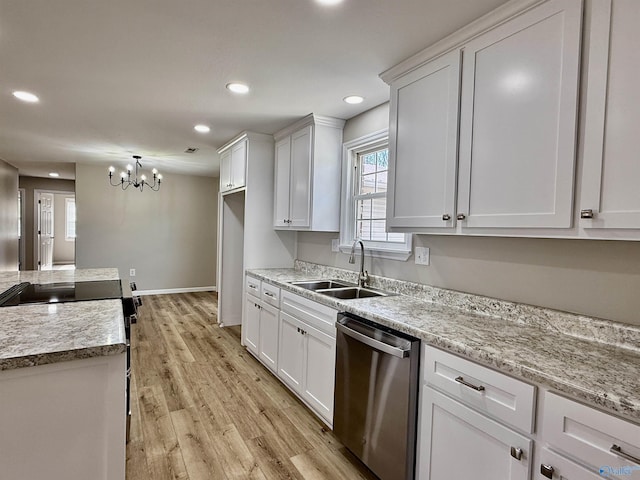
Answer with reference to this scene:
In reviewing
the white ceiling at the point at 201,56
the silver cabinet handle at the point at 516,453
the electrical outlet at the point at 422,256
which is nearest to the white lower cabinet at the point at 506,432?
the silver cabinet handle at the point at 516,453

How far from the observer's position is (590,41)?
50.3 inches

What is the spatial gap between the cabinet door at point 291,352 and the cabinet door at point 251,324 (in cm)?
58

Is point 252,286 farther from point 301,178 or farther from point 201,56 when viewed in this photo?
point 201,56

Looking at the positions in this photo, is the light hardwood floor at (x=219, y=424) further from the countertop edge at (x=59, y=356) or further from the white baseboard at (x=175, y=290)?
the white baseboard at (x=175, y=290)

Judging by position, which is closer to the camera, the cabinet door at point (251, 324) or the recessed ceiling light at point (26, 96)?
the recessed ceiling light at point (26, 96)

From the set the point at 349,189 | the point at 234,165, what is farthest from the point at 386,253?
the point at 234,165

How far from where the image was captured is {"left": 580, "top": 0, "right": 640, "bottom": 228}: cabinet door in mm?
1169

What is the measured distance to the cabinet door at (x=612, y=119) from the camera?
117 centimetres

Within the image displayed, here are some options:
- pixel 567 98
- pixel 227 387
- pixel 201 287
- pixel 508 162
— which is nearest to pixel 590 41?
pixel 567 98

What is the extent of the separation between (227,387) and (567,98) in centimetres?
291

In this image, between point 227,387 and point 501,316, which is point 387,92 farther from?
point 227,387

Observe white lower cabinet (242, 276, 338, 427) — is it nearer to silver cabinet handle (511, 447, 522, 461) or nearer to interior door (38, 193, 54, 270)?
silver cabinet handle (511, 447, 522, 461)

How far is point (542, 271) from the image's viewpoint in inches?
67.1

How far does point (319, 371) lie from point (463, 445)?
3.73ft
